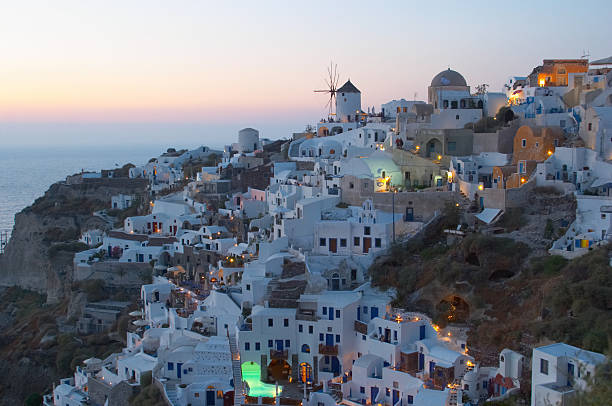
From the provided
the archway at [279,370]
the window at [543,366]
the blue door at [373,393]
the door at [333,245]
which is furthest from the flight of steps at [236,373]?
the window at [543,366]

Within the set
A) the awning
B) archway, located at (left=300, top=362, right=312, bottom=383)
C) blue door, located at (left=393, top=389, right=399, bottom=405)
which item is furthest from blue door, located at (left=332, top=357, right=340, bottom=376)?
the awning

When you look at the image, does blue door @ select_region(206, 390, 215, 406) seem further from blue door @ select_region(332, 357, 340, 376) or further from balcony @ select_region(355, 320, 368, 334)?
balcony @ select_region(355, 320, 368, 334)

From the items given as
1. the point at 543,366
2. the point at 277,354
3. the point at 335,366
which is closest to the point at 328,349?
the point at 335,366

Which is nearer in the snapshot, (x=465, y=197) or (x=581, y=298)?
(x=581, y=298)

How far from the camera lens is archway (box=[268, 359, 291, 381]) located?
26219 millimetres

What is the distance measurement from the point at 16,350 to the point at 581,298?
2749 centimetres

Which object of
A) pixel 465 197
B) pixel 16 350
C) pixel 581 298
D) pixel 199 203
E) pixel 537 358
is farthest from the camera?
pixel 199 203

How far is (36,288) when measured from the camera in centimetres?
4769

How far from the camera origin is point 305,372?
2598 centimetres

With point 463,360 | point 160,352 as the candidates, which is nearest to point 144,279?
point 160,352

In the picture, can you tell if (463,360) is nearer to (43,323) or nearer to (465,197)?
(465,197)

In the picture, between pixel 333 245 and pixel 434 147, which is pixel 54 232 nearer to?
pixel 333 245

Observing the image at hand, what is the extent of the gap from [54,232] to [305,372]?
30.0 metres

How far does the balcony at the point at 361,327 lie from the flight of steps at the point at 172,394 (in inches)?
257
